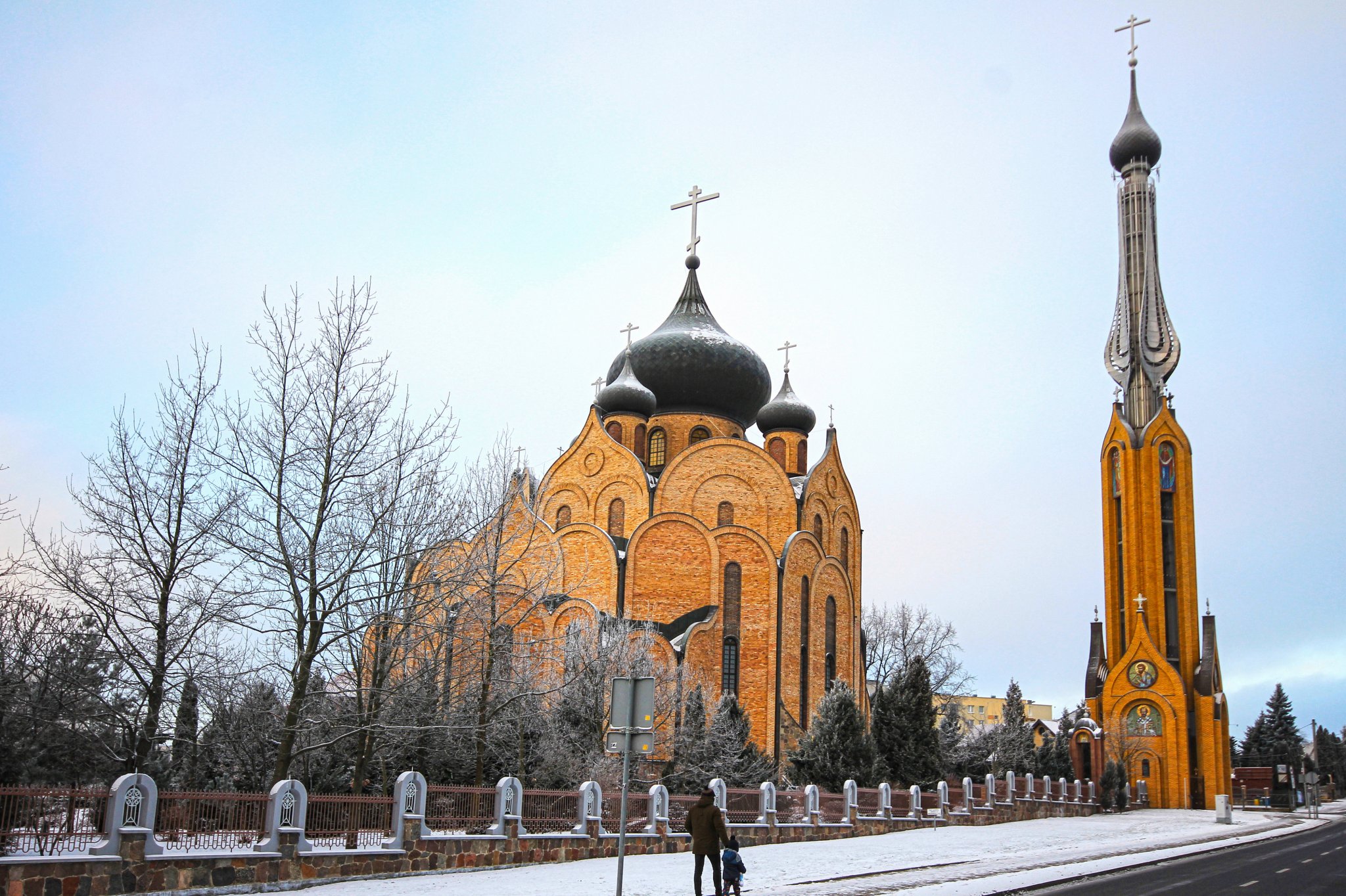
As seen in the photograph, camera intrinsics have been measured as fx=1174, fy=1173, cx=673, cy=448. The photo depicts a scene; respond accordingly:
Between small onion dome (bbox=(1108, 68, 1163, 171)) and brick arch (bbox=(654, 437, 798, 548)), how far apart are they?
3210 centimetres

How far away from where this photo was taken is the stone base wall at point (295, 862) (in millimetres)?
10203

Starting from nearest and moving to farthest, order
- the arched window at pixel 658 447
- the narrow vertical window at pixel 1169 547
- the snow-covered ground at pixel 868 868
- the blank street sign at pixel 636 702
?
the blank street sign at pixel 636 702 → the snow-covered ground at pixel 868 868 → the arched window at pixel 658 447 → the narrow vertical window at pixel 1169 547

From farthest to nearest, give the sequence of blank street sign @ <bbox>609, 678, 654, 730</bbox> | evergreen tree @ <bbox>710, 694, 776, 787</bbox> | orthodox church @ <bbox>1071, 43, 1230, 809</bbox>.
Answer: orthodox church @ <bbox>1071, 43, 1230, 809</bbox> → evergreen tree @ <bbox>710, 694, 776, 787</bbox> → blank street sign @ <bbox>609, 678, 654, 730</bbox>

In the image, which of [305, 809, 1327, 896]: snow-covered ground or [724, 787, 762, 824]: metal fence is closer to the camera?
[305, 809, 1327, 896]: snow-covered ground

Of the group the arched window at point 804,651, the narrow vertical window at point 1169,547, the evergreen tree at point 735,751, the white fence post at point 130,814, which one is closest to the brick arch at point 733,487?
the arched window at point 804,651

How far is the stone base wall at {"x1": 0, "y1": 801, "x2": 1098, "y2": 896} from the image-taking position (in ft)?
33.5

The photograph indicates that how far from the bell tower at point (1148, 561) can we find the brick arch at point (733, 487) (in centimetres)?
2417

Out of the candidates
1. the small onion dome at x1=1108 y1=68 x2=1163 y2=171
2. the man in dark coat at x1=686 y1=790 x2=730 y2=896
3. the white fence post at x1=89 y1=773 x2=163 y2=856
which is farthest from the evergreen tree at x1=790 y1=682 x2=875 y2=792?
the small onion dome at x1=1108 y1=68 x2=1163 y2=171

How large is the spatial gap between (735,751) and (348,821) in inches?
610

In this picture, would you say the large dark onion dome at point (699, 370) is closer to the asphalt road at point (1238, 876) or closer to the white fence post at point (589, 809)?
the asphalt road at point (1238, 876)

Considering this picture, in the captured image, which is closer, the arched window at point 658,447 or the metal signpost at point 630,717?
the metal signpost at point 630,717

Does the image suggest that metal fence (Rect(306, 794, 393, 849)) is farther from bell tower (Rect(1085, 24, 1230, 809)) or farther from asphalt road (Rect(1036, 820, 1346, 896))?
bell tower (Rect(1085, 24, 1230, 809))

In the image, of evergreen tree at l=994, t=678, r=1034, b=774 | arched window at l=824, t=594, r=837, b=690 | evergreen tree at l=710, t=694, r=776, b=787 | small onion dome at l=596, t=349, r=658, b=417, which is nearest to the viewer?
evergreen tree at l=710, t=694, r=776, b=787

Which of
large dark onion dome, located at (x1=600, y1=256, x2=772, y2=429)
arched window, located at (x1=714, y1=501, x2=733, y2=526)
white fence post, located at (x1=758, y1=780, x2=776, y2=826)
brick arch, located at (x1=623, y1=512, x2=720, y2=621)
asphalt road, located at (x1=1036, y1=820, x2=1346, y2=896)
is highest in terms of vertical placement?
large dark onion dome, located at (x1=600, y1=256, x2=772, y2=429)
